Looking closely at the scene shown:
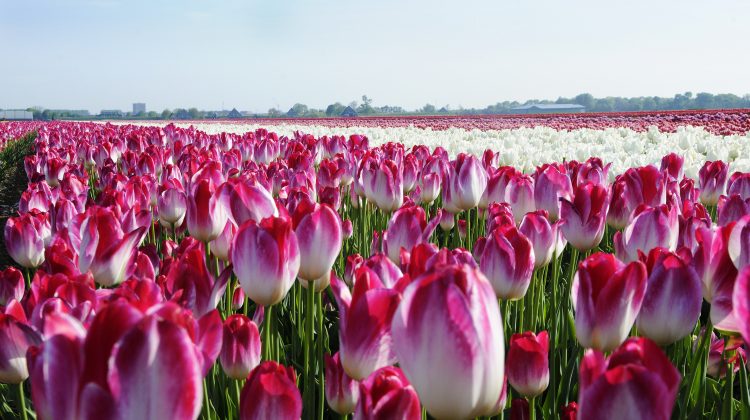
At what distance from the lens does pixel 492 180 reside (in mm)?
3006

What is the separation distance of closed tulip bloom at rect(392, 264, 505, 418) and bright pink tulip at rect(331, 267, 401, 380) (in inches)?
6.7

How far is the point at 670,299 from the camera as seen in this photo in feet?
3.97

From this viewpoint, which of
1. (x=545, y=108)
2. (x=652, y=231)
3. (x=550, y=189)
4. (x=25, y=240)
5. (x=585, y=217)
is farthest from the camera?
(x=545, y=108)

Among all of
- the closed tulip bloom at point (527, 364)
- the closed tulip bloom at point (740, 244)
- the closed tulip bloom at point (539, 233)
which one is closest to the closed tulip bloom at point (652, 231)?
the closed tulip bloom at point (539, 233)

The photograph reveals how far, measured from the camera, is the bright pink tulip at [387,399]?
2.76 ft

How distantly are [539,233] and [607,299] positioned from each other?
0.79m

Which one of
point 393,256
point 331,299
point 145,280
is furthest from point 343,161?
point 145,280

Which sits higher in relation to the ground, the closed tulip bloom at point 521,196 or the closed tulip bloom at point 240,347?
the closed tulip bloom at point 521,196

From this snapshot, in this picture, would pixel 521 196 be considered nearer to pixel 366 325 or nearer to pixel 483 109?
pixel 366 325

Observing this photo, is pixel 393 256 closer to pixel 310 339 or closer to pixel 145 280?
pixel 310 339

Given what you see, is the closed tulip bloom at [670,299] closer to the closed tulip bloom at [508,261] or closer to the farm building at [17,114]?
the closed tulip bloom at [508,261]

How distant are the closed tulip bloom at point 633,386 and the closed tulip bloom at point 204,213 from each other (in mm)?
1444

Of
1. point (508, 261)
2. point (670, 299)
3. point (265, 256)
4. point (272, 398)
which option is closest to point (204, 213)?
point (265, 256)

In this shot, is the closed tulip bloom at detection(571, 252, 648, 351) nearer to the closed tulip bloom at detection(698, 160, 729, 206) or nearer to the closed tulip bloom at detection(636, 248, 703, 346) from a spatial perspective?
the closed tulip bloom at detection(636, 248, 703, 346)
